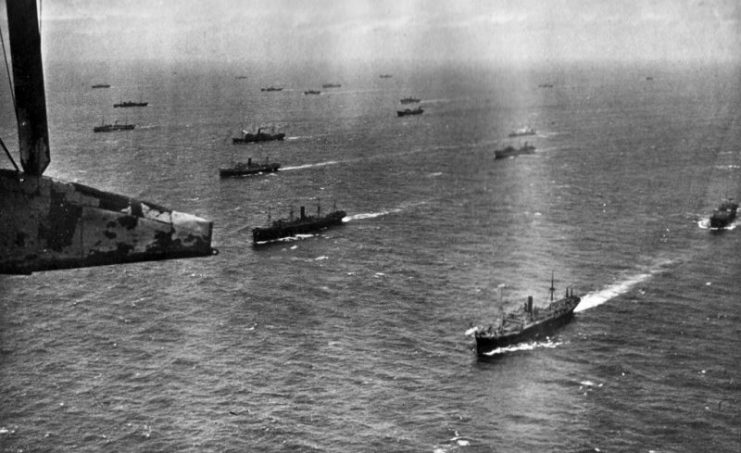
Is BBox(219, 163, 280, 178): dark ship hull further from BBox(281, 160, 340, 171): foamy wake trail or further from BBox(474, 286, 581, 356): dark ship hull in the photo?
BBox(474, 286, 581, 356): dark ship hull

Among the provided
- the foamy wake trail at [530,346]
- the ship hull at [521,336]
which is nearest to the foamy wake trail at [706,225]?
the ship hull at [521,336]

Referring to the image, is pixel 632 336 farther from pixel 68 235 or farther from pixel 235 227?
pixel 68 235

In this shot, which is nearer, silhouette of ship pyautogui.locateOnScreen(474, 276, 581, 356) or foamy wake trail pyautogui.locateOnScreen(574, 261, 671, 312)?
silhouette of ship pyautogui.locateOnScreen(474, 276, 581, 356)

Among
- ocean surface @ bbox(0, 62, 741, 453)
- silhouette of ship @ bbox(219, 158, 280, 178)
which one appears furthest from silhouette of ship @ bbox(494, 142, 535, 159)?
silhouette of ship @ bbox(219, 158, 280, 178)

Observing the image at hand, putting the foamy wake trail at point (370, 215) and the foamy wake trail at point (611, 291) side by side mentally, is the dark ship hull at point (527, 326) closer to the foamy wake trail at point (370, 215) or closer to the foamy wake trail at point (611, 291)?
the foamy wake trail at point (611, 291)

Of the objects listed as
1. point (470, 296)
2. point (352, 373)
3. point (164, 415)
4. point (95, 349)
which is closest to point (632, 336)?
point (470, 296)

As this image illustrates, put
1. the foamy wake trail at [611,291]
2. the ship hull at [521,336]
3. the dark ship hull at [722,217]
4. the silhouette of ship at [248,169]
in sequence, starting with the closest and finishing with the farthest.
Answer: the ship hull at [521,336] → the foamy wake trail at [611,291] → the dark ship hull at [722,217] → the silhouette of ship at [248,169]
